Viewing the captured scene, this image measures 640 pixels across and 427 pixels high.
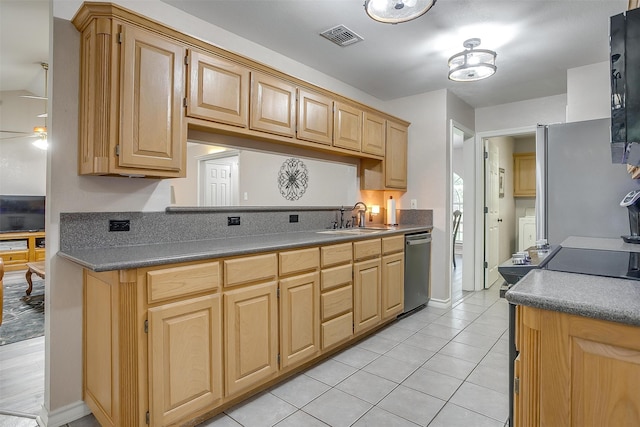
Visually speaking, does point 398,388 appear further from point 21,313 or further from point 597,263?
point 21,313

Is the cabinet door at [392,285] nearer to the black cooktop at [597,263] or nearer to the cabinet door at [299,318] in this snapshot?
the cabinet door at [299,318]

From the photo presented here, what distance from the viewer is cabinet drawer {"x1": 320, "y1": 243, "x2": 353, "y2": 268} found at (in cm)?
245

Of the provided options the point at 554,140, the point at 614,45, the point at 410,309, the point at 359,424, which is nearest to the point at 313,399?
the point at 359,424

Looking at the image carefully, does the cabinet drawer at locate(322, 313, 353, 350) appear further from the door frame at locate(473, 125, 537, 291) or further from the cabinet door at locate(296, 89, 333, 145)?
the door frame at locate(473, 125, 537, 291)

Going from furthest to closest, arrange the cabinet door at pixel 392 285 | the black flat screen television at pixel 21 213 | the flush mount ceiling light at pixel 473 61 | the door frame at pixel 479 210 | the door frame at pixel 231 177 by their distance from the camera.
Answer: the black flat screen television at pixel 21 213 → the door frame at pixel 479 210 → the cabinet door at pixel 392 285 → the flush mount ceiling light at pixel 473 61 → the door frame at pixel 231 177

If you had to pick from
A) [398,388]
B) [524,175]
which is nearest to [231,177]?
[398,388]

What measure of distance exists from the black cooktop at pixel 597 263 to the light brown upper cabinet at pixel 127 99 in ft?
6.50

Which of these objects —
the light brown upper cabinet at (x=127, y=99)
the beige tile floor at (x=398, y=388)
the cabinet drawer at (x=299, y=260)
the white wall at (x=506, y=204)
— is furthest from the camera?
the white wall at (x=506, y=204)

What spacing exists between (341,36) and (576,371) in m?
2.57

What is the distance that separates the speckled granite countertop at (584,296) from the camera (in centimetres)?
79

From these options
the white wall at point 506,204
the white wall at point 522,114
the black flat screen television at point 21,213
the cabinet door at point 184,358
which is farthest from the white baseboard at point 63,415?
the black flat screen television at point 21,213

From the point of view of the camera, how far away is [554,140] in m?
2.57

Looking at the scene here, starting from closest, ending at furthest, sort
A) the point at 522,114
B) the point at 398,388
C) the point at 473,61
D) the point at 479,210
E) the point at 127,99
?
the point at 127,99 → the point at 398,388 → the point at 473,61 → the point at 522,114 → the point at 479,210

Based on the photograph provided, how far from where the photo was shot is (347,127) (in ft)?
10.6
